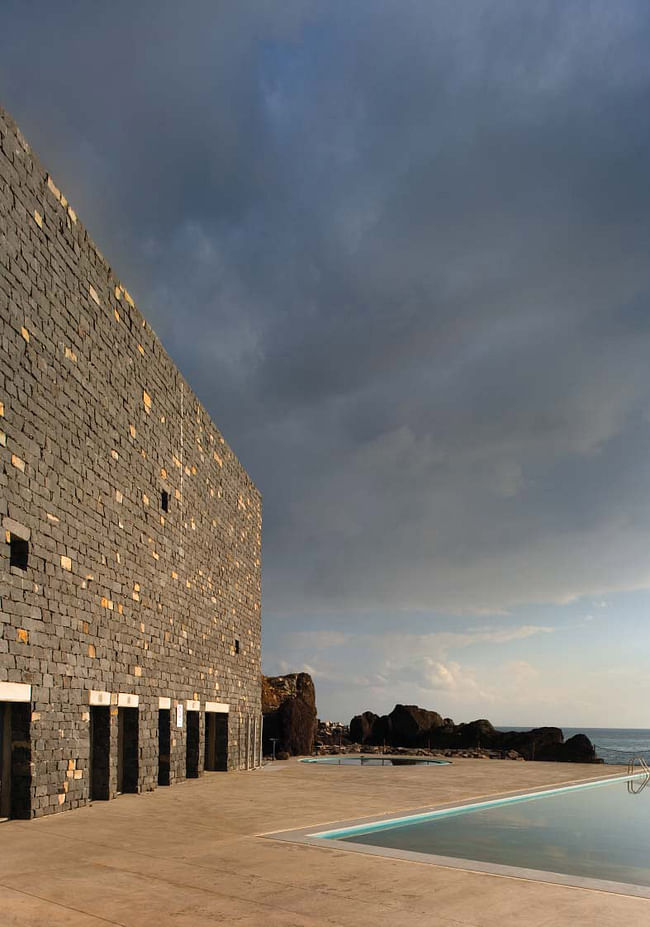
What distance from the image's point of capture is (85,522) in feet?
39.9

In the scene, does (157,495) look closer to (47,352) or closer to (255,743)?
(47,352)

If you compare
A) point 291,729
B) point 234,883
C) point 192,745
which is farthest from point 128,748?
point 291,729

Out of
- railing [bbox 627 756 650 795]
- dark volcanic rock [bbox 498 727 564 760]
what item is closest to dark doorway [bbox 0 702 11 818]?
railing [bbox 627 756 650 795]

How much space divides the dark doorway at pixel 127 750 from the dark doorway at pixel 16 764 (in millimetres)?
3620

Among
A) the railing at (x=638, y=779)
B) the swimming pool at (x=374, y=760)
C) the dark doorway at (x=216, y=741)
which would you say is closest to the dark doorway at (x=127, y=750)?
the dark doorway at (x=216, y=741)

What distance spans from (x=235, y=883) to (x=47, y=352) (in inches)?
290

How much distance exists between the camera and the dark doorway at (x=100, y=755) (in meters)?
12.4

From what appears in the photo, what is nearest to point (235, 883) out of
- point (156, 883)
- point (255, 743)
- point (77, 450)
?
point (156, 883)

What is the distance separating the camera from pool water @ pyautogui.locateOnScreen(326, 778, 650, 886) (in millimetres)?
8500

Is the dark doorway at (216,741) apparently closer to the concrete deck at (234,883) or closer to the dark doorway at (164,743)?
the dark doorway at (164,743)

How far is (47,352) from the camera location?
11188 millimetres

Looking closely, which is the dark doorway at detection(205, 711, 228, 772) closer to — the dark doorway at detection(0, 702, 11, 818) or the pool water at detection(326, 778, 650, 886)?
the pool water at detection(326, 778, 650, 886)

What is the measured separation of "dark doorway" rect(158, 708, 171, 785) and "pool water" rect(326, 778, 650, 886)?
6063mm

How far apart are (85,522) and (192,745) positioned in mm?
7490
